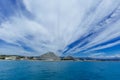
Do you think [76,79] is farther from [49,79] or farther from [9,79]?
[9,79]

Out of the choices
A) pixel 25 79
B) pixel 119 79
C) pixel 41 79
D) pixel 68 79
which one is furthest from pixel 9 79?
pixel 119 79

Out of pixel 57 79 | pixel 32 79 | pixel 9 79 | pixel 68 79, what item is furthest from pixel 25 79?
pixel 68 79

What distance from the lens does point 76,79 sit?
4516 centimetres

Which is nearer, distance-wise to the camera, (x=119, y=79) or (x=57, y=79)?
(x=57, y=79)

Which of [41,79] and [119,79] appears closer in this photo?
[41,79]

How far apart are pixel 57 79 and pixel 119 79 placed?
69.2 ft

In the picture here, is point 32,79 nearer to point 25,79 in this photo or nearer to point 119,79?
point 25,79

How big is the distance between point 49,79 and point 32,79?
499cm

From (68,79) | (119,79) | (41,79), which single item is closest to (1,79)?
(41,79)

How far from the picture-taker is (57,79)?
1746 inches

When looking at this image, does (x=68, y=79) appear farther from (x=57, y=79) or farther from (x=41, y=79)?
(x=41, y=79)

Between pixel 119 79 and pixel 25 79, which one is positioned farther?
pixel 119 79

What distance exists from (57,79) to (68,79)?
329cm

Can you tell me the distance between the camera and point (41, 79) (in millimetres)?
44594
